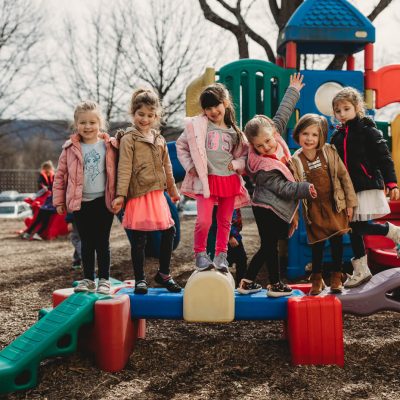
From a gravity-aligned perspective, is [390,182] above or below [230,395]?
above

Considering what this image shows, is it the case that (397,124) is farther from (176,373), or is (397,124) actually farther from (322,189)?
(176,373)

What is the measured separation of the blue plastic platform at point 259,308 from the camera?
140 inches

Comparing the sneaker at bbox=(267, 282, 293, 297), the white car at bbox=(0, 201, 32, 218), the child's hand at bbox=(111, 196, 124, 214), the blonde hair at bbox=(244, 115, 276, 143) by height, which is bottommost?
the white car at bbox=(0, 201, 32, 218)

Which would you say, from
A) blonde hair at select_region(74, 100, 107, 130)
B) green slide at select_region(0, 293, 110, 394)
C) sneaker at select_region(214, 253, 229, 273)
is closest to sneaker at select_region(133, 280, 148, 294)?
green slide at select_region(0, 293, 110, 394)

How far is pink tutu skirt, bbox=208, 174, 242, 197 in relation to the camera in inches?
145

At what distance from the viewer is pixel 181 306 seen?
358 centimetres

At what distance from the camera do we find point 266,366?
11.6 feet

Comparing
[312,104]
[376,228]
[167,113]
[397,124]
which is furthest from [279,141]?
[167,113]

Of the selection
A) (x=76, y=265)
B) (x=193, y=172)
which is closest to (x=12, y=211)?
(x=76, y=265)

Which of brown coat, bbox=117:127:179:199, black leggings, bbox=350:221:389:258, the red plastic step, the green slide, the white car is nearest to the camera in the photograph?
the green slide

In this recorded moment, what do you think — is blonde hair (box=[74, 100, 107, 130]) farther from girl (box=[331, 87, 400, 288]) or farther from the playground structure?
girl (box=[331, 87, 400, 288])

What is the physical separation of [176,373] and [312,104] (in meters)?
3.87

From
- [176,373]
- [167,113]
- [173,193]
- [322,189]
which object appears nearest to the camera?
[176,373]

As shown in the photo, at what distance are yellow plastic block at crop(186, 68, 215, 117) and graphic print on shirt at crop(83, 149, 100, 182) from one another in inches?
97.9
